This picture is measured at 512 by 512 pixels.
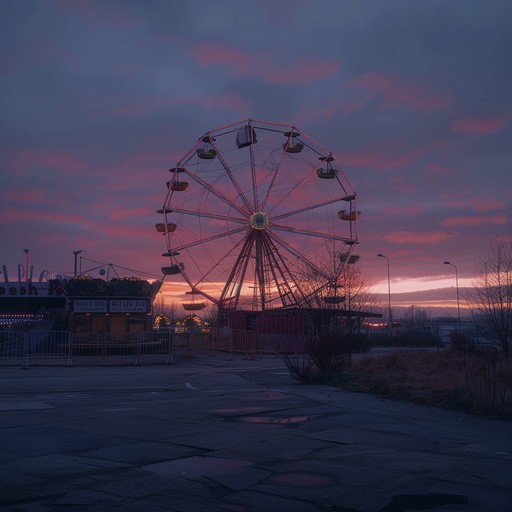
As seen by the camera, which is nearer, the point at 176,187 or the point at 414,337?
the point at 176,187

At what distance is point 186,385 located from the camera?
20.7m

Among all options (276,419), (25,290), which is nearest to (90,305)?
(25,290)

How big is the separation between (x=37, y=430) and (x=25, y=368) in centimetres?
1842

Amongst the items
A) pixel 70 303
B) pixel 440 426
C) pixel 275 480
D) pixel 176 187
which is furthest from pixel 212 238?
pixel 275 480

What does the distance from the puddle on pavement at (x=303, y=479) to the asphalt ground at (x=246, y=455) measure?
0.01 m

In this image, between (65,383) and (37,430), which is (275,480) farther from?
(65,383)

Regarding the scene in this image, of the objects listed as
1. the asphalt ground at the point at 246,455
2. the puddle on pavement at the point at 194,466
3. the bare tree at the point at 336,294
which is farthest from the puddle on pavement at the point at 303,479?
the bare tree at the point at 336,294

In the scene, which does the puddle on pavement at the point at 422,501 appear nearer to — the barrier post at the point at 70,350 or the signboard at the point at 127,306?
the barrier post at the point at 70,350

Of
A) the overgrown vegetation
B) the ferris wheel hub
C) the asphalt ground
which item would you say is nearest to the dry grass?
the overgrown vegetation

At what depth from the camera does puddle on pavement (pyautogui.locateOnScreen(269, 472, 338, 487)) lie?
7.25 meters

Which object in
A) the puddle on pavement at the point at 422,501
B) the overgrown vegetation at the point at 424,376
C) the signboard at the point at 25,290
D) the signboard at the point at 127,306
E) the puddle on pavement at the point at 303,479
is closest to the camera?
the puddle on pavement at the point at 422,501

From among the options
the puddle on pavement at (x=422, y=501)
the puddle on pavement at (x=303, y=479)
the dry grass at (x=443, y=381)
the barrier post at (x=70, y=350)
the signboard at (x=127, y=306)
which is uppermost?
the signboard at (x=127, y=306)

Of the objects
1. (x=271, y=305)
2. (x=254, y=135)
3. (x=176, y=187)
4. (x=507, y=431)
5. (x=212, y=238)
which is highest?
(x=254, y=135)

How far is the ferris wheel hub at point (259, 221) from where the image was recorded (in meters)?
43.7
